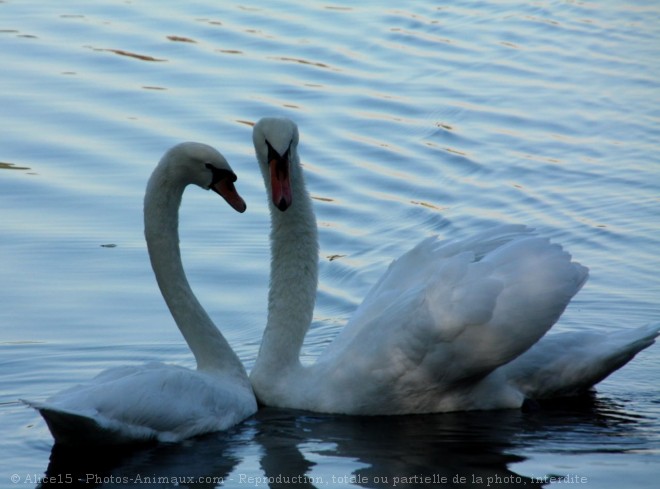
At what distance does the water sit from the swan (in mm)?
180

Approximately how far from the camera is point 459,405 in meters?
9.21

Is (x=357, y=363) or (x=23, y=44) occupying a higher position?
(x=23, y=44)

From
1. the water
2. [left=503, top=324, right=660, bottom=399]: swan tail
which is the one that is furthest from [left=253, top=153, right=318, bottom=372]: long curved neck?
[left=503, top=324, right=660, bottom=399]: swan tail

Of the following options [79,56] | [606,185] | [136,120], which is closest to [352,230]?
[606,185]

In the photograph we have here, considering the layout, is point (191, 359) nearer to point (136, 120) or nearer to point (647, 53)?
point (136, 120)

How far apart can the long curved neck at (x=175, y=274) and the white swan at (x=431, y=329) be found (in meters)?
0.34

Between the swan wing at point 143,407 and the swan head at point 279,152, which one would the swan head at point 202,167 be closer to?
the swan head at point 279,152

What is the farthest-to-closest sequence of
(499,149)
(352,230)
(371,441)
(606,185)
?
(499,149) → (606,185) → (352,230) → (371,441)

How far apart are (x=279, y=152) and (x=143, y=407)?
1.82 m

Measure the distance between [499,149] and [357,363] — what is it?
7.25 metres

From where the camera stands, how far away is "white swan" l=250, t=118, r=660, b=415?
8734 mm

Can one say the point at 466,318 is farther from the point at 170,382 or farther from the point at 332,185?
the point at 332,185

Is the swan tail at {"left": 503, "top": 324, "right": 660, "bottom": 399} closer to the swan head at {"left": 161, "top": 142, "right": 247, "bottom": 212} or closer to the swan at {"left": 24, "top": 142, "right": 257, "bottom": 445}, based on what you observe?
the swan at {"left": 24, "top": 142, "right": 257, "bottom": 445}

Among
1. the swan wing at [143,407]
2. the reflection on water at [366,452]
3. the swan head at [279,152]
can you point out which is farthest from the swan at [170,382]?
the swan head at [279,152]
